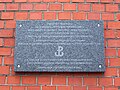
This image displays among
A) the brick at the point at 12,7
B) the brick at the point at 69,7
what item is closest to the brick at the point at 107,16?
the brick at the point at 69,7

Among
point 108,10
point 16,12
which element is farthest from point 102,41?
point 16,12

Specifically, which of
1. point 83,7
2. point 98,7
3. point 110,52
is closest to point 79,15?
point 83,7

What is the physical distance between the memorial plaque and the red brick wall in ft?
0.24

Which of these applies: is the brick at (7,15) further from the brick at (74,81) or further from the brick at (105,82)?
the brick at (105,82)

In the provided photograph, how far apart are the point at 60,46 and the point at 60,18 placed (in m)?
0.29

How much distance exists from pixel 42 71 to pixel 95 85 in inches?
19.9

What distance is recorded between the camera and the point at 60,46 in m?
2.80

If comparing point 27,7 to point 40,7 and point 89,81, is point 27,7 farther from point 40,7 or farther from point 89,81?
point 89,81

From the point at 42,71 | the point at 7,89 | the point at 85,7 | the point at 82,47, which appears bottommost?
the point at 7,89

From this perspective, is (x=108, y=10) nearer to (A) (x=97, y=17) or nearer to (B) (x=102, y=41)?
(A) (x=97, y=17)

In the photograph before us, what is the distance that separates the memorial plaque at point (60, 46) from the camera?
2.77 m

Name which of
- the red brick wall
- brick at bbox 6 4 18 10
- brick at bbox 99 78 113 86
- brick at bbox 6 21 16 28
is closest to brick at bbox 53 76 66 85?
the red brick wall

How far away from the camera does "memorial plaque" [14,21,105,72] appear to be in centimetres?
277

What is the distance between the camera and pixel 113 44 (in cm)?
286
